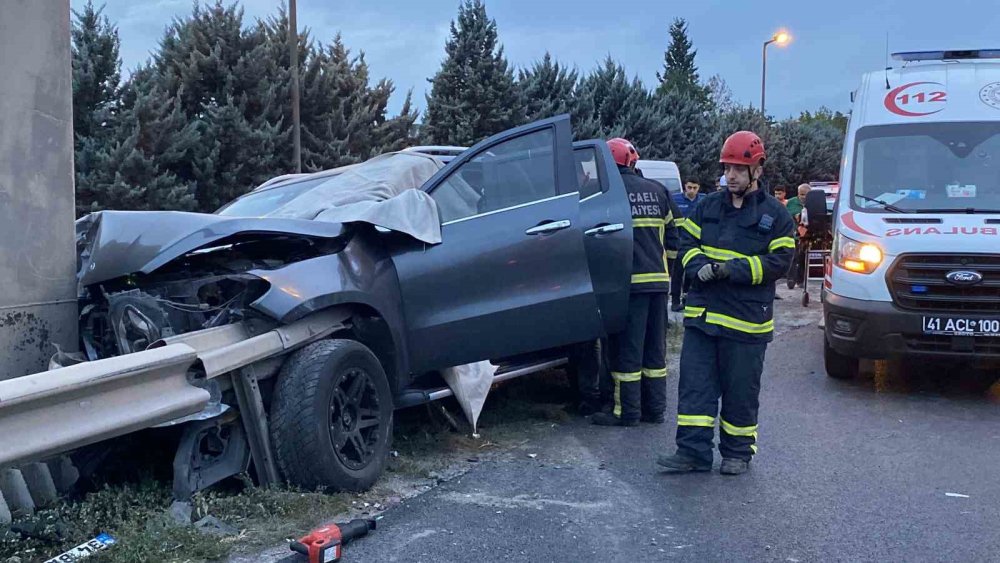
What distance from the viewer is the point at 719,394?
5.14m

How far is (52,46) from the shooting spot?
4.39 m

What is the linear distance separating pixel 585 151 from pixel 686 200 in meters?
7.95

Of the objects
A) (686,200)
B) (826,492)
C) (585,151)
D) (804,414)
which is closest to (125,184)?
(686,200)

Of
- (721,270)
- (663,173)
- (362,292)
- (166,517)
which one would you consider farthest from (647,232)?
(663,173)

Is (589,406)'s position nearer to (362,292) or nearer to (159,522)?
(362,292)

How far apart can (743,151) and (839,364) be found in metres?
3.26

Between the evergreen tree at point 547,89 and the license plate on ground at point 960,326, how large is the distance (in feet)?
55.7

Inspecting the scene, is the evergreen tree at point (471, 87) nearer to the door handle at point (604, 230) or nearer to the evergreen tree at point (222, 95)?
the evergreen tree at point (222, 95)

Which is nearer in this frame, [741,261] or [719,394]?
[741,261]

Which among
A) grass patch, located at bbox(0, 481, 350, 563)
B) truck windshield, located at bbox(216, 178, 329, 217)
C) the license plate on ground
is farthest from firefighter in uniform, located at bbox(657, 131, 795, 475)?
truck windshield, located at bbox(216, 178, 329, 217)

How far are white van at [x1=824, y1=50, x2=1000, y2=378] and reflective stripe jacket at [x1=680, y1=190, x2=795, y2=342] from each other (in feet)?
7.06

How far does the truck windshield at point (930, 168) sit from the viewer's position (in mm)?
7066

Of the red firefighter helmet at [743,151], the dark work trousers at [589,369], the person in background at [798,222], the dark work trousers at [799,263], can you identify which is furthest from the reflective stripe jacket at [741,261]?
the person in background at [798,222]

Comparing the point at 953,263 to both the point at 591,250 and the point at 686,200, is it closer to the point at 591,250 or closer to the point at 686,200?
the point at 591,250
